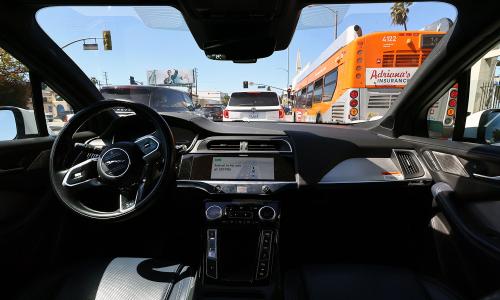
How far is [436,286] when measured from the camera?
216 centimetres

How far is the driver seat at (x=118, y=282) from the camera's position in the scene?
1.91 metres

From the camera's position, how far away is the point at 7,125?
2467 millimetres

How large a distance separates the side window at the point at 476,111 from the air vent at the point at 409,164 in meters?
0.32

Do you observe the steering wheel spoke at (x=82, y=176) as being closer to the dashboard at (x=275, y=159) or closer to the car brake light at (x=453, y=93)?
the dashboard at (x=275, y=159)

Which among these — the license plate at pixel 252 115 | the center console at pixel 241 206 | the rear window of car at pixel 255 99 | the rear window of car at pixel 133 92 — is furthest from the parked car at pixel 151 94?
the center console at pixel 241 206

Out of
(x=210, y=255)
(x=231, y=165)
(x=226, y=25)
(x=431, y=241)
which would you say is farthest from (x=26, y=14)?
(x=431, y=241)

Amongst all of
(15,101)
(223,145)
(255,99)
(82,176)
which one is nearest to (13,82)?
(15,101)

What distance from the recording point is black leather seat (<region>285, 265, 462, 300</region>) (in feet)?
6.90

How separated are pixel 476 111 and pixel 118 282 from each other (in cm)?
274

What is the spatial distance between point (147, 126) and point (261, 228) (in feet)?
3.75

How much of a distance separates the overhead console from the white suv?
5767 millimetres

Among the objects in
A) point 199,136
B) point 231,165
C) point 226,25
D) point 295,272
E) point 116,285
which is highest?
point 226,25

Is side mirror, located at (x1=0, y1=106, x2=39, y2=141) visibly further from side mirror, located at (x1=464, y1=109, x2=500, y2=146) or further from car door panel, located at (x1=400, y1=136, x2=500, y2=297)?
side mirror, located at (x1=464, y1=109, x2=500, y2=146)

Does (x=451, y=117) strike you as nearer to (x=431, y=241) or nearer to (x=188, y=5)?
(x=431, y=241)
